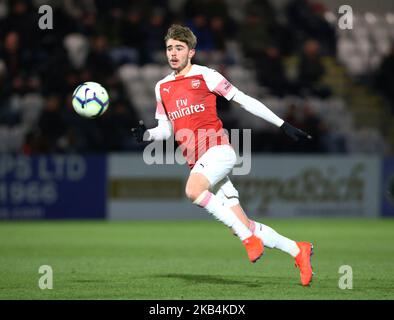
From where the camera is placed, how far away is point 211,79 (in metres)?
8.46

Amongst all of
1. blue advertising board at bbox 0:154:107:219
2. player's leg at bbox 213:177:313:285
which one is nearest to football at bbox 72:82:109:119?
player's leg at bbox 213:177:313:285

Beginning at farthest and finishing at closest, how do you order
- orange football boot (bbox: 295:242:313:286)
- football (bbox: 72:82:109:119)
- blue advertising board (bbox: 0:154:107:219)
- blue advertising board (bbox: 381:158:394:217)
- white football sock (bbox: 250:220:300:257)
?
blue advertising board (bbox: 381:158:394:217), blue advertising board (bbox: 0:154:107:219), football (bbox: 72:82:109:119), white football sock (bbox: 250:220:300:257), orange football boot (bbox: 295:242:313:286)

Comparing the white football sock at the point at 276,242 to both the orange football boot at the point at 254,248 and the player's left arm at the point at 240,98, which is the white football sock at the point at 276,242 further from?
the player's left arm at the point at 240,98

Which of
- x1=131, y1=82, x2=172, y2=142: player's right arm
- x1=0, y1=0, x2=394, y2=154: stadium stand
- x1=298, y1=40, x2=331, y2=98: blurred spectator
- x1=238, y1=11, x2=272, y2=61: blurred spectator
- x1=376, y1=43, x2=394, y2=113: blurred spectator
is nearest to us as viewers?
x1=131, y1=82, x2=172, y2=142: player's right arm

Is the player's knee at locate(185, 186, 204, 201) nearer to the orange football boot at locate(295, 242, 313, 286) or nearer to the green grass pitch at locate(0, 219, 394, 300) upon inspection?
the green grass pitch at locate(0, 219, 394, 300)

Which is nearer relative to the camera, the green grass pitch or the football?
the green grass pitch

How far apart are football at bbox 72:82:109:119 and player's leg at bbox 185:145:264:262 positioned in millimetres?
1242

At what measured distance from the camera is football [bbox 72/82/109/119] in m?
8.87

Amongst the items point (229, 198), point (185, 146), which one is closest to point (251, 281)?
point (229, 198)

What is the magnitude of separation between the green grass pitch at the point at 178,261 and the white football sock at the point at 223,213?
0.51 metres

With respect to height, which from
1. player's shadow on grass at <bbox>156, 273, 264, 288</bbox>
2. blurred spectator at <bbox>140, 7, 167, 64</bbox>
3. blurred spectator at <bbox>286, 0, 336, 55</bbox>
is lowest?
player's shadow on grass at <bbox>156, 273, 264, 288</bbox>

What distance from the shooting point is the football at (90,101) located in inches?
349

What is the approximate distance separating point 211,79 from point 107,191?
876 centimetres
